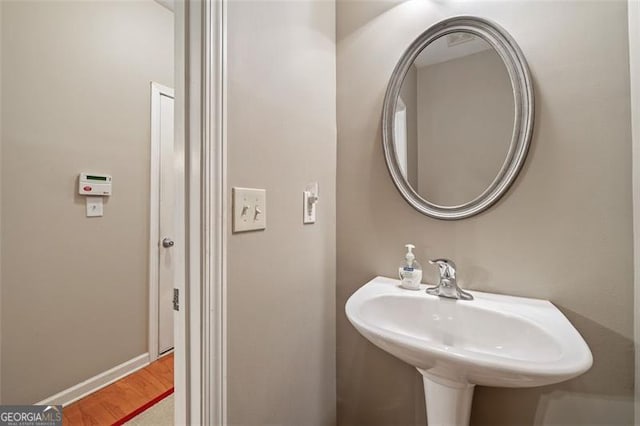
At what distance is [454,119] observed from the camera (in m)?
1.03

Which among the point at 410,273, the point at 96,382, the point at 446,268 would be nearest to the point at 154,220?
the point at 96,382

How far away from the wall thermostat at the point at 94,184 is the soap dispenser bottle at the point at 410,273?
182 centimetres

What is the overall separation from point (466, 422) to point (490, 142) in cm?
93

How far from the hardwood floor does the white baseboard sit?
26 millimetres

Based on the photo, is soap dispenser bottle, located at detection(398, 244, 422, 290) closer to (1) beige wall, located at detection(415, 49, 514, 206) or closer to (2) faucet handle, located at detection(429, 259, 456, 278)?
(2) faucet handle, located at detection(429, 259, 456, 278)

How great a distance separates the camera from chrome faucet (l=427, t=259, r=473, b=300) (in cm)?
93

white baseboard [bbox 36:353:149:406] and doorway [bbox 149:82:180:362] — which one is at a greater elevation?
doorway [bbox 149:82:180:362]

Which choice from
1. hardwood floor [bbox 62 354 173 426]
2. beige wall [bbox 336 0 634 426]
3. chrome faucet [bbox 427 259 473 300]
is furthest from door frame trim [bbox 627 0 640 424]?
hardwood floor [bbox 62 354 173 426]

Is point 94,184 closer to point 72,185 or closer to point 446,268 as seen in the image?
point 72,185

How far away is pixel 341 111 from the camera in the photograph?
49.2 inches

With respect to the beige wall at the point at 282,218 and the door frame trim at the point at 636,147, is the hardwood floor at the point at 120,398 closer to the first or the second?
the beige wall at the point at 282,218

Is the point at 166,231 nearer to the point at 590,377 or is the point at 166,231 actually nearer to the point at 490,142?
the point at 490,142

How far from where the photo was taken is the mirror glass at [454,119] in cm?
96

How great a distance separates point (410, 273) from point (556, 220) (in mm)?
493
